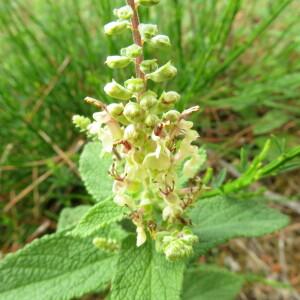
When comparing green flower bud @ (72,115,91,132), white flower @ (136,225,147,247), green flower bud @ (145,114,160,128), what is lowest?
white flower @ (136,225,147,247)

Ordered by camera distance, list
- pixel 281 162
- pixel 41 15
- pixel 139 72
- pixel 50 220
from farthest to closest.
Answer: pixel 41 15, pixel 50 220, pixel 281 162, pixel 139 72

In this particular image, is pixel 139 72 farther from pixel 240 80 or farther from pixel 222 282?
pixel 240 80

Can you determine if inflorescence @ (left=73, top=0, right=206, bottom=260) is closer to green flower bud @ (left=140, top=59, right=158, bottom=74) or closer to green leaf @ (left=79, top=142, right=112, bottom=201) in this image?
green flower bud @ (left=140, top=59, right=158, bottom=74)

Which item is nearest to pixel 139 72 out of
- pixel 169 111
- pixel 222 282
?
pixel 169 111

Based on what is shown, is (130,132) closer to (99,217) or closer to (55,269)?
(99,217)

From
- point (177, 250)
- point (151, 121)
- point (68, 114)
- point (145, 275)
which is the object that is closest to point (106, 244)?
point (145, 275)

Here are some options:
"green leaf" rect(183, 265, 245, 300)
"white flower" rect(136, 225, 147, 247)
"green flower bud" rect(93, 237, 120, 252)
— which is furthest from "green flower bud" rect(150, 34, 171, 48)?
"green leaf" rect(183, 265, 245, 300)

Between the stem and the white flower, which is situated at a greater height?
the stem
